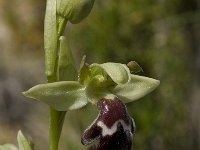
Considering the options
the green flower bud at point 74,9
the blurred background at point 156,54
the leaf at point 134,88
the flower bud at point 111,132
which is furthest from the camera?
the blurred background at point 156,54

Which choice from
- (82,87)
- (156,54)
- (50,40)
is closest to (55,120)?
(82,87)

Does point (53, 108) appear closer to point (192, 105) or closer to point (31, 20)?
point (192, 105)

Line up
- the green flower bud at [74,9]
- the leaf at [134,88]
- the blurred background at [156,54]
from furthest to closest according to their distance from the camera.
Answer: the blurred background at [156,54]
the leaf at [134,88]
the green flower bud at [74,9]

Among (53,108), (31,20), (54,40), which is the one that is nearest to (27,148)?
(53,108)

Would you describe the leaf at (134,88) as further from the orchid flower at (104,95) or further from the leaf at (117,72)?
the leaf at (117,72)

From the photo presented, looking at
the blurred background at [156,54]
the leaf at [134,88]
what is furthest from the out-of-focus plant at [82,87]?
the blurred background at [156,54]

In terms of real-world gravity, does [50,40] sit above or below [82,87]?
above

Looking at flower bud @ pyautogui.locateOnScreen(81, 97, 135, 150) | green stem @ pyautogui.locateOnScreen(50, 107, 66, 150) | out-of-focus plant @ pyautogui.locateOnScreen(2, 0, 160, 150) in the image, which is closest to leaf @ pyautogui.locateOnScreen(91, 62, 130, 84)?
out-of-focus plant @ pyautogui.locateOnScreen(2, 0, 160, 150)

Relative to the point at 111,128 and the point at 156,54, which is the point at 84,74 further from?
the point at 156,54
